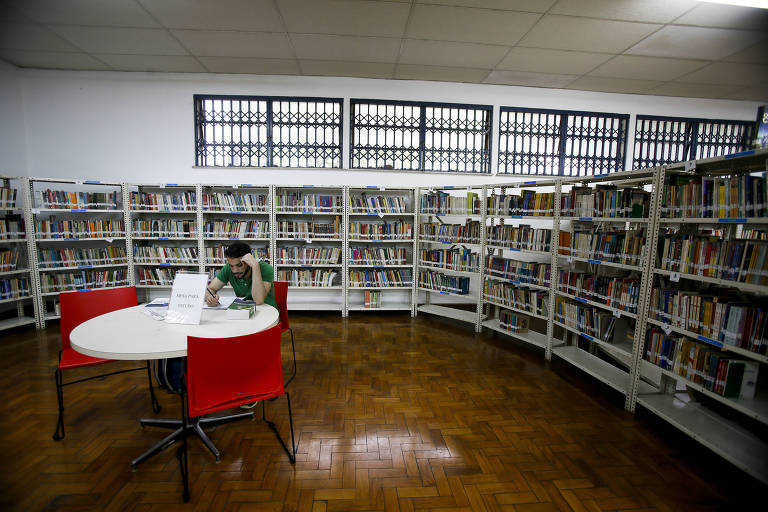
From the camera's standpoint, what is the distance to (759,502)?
1922mm

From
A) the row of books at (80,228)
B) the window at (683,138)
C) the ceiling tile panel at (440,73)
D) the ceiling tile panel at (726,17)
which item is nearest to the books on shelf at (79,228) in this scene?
the row of books at (80,228)

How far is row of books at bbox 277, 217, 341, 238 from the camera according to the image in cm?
525

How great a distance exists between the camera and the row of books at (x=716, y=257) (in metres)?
2.05

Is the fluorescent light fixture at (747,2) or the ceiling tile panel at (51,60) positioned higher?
the ceiling tile panel at (51,60)

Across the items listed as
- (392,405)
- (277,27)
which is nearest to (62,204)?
(277,27)

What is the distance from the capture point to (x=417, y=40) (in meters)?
4.22

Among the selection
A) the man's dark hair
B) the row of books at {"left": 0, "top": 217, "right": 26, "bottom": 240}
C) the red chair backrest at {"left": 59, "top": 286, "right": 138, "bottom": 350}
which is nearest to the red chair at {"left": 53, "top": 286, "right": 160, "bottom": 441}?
the red chair backrest at {"left": 59, "top": 286, "right": 138, "bottom": 350}

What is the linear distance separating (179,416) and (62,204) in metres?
4.12

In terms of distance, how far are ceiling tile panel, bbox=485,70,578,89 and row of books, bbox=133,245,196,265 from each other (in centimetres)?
544

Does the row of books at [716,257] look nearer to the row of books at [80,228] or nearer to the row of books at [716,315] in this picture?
the row of books at [716,315]

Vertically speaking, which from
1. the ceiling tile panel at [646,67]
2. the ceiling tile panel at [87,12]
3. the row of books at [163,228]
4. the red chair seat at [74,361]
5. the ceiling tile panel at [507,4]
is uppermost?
the ceiling tile panel at [646,67]

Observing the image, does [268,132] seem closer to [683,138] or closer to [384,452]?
[384,452]

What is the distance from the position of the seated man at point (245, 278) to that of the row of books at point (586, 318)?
9.84 feet

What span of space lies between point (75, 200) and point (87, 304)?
3.21 m
